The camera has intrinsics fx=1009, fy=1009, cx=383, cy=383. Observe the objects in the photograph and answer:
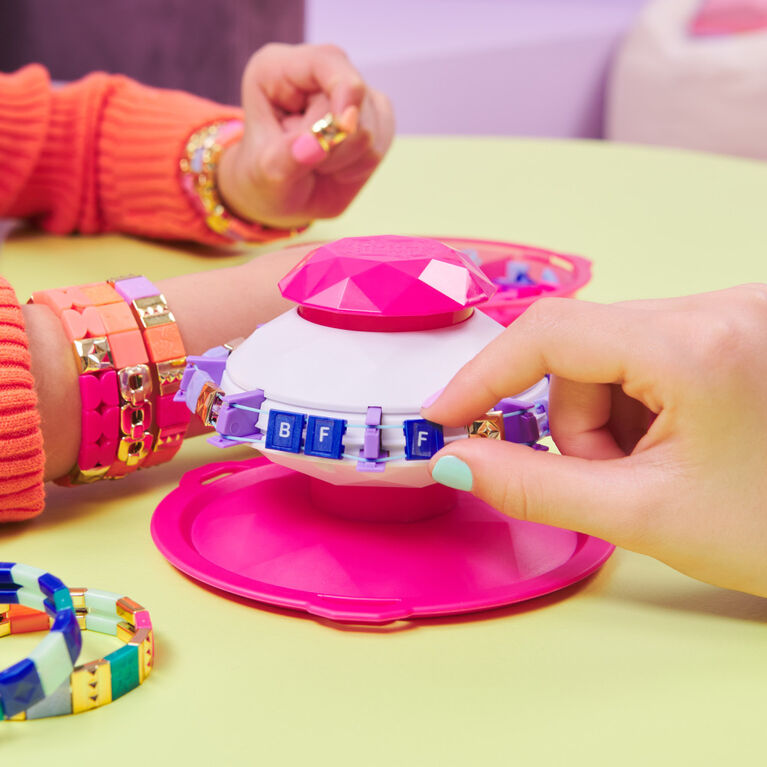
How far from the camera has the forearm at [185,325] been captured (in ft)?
1.49

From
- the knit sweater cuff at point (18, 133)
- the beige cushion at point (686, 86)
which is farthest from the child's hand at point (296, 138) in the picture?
the beige cushion at point (686, 86)

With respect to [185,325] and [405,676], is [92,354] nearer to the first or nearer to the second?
[185,325]

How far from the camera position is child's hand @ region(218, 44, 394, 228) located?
0.83 metres

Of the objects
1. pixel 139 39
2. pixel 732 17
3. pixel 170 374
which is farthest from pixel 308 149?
pixel 732 17

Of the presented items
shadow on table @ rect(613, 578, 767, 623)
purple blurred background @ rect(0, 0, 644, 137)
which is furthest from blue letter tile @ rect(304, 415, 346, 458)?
purple blurred background @ rect(0, 0, 644, 137)

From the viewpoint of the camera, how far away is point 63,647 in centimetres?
30

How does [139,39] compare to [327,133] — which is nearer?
[327,133]

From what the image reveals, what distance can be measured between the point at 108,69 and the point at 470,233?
3.71 feet

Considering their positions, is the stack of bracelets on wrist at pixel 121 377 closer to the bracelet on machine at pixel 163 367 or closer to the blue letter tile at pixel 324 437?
the bracelet on machine at pixel 163 367

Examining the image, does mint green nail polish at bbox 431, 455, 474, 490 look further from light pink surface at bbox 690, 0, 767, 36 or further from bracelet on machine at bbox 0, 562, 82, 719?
light pink surface at bbox 690, 0, 767, 36

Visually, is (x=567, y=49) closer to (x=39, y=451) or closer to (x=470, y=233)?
(x=470, y=233)

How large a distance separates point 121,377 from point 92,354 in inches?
0.7

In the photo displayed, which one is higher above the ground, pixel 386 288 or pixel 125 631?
pixel 386 288

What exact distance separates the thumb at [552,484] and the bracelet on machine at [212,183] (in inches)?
24.6
